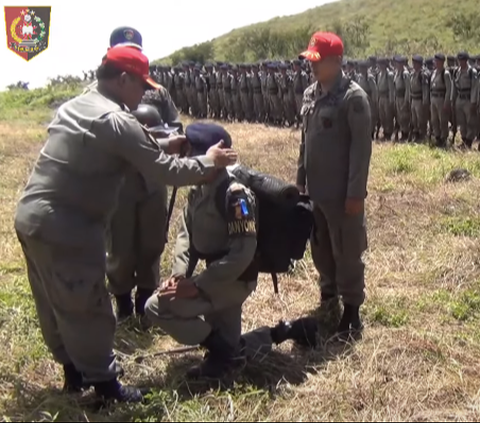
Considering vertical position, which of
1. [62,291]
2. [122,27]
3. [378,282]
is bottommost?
[378,282]

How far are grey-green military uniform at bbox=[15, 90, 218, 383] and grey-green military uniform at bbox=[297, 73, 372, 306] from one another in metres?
1.19

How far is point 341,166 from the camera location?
4375 millimetres

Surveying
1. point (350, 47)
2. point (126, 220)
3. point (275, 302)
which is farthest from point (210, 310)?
point (350, 47)

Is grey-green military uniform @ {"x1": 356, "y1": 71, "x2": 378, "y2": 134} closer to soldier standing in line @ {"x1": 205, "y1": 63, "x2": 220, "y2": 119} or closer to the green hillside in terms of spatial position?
soldier standing in line @ {"x1": 205, "y1": 63, "x2": 220, "y2": 119}

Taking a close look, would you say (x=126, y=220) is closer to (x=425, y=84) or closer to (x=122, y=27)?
(x=122, y=27)

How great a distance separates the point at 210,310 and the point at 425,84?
9589mm

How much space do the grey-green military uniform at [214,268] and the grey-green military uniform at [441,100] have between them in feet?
29.2

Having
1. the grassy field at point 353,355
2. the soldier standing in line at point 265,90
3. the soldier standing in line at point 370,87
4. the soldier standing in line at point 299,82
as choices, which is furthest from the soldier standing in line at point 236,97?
the grassy field at point 353,355

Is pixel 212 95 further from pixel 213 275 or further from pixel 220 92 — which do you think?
pixel 213 275

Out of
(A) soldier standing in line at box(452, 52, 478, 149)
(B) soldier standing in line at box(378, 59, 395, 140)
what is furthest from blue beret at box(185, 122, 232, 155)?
(B) soldier standing in line at box(378, 59, 395, 140)

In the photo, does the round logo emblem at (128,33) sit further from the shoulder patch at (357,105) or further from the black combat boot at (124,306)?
the black combat boot at (124,306)

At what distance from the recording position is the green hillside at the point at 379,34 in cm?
3045

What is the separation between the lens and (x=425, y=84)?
12320 mm

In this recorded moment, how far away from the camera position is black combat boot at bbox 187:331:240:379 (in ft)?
12.1
